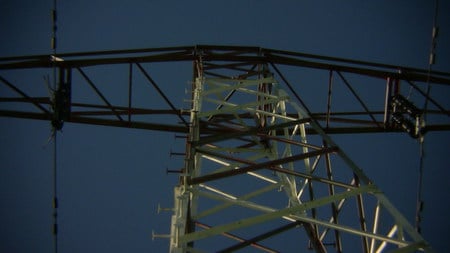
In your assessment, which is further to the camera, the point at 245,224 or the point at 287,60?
the point at 287,60

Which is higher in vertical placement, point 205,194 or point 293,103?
point 293,103

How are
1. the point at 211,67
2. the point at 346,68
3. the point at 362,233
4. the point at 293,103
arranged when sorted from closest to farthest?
the point at 362,233 < the point at 293,103 < the point at 346,68 < the point at 211,67

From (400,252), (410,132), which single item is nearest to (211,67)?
(410,132)

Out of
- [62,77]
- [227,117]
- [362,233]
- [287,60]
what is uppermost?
[287,60]

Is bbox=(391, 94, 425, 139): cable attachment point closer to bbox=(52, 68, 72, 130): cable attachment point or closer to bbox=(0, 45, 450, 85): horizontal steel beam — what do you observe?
bbox=(0, 45, 450, 85): horizontal steel beam

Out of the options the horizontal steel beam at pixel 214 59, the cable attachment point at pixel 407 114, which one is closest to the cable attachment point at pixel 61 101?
the horizontal steel beam at pixel 214 59

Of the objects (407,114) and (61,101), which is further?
(407,114)

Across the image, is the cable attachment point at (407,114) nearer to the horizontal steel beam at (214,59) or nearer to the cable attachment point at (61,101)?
the horizontal steel beam at (214,59)

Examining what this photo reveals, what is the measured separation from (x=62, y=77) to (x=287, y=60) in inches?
220

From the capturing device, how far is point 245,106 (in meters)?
10.3

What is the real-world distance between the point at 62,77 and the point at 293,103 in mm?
5438

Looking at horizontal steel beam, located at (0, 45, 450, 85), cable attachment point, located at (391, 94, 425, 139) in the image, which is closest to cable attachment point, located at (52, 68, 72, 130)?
horizontal steel beam, located at (0, 45, 450, 85)

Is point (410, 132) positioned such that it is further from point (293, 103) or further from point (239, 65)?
point (239, 65)

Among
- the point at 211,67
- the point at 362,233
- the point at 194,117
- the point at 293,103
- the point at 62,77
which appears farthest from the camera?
the point at 211,67
